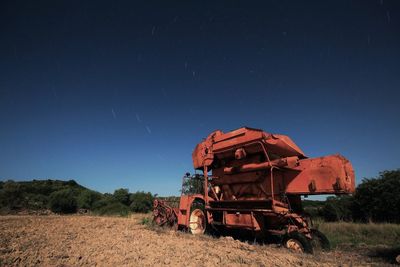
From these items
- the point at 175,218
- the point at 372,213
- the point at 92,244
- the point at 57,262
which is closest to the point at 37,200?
the point at 175,218

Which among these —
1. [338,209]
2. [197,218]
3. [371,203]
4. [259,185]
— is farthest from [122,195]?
[259,185]

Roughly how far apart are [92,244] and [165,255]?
2642 mm

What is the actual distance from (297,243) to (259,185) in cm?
232

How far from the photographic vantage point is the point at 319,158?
7.94m

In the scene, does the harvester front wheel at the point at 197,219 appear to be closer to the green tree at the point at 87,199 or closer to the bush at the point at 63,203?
the bush at the point at 63,203

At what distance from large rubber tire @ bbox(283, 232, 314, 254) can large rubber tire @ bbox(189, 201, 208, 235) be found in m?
4.08

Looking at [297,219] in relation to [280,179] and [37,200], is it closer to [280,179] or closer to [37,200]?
[280,179]

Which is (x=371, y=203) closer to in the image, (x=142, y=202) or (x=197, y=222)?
(x=197, y=222)

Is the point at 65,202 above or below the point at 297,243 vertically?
above

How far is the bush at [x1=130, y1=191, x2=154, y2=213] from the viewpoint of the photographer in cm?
2997

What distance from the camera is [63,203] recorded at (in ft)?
92.6

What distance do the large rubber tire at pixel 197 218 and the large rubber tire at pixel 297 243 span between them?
4081mm

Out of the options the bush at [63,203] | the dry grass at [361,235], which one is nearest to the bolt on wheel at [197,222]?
the dry grass at [361,235]

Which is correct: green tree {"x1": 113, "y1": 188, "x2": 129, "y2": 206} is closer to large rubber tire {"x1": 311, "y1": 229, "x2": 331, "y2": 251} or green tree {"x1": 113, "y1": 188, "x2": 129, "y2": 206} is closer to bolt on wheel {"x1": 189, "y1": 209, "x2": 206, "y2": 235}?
bolt on wheel {"x1": 189, "y1": 209, "x2": 206, "y2": 235}
